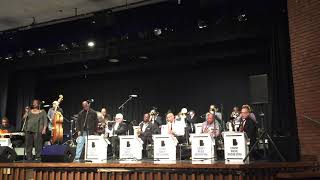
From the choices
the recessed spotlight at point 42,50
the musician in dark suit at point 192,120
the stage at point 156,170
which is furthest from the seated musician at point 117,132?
the recessed spotlight at point 42,50

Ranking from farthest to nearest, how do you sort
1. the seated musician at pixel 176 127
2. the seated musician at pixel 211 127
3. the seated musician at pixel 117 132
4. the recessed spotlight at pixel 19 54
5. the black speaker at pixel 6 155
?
the recessed spotlight at pixel 19 54 → the seated musician at pixel 117 132 → the seated musician at pixel 176 127 → the seated musician at pixel 211 127 → the black speaker at pixel 6 155

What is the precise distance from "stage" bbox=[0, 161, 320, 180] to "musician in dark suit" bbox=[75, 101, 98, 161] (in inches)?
89.3

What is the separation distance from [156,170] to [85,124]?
150 inches

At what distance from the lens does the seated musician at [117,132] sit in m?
11.7

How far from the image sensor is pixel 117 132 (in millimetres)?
11891

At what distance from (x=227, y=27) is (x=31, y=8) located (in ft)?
21.3

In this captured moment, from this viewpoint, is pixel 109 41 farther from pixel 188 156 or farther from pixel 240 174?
pixel 240 174

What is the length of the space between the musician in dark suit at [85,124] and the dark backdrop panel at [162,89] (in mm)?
5590

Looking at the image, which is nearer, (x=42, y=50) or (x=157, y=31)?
(x=157, y=31)

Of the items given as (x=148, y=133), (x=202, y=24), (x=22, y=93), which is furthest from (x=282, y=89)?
(x=22, y=93)

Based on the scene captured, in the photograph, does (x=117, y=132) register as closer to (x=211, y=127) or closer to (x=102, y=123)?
(x=102, y=123)

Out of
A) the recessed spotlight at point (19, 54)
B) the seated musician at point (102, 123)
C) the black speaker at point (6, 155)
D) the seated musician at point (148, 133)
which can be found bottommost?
the black speaker at point (6, 155)

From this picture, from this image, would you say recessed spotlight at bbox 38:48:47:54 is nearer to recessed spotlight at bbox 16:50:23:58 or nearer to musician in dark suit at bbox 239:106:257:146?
recessed spotlight at bbox 16:50:23:58

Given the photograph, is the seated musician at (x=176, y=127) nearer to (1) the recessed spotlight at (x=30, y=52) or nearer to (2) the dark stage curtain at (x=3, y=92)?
(1) the recessed spotlight at (x=30, y=52)
